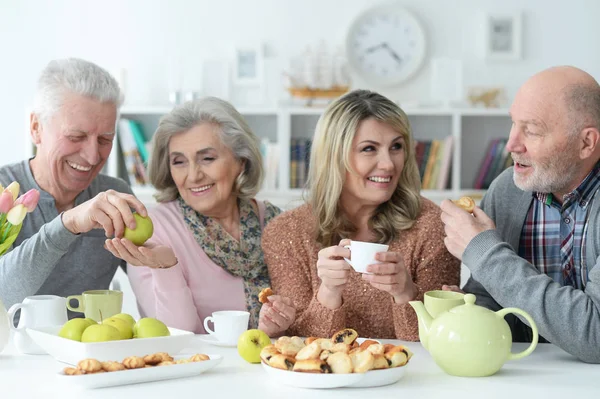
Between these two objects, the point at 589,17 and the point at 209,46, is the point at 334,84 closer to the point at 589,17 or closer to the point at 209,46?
the point at 209,46

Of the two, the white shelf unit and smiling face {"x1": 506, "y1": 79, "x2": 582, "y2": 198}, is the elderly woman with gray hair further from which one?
the white shelf unit

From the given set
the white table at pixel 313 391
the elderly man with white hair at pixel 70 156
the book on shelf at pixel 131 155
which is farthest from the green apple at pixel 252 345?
the book on shelf at pixel 131 155

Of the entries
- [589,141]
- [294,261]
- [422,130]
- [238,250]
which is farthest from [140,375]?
[422,130]

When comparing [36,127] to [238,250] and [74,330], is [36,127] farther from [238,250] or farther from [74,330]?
[74,330]

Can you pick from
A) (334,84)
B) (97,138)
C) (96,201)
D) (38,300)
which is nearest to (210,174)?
(97,138)

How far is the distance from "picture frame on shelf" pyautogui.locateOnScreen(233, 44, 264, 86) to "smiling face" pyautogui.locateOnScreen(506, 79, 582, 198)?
2758 millimetres

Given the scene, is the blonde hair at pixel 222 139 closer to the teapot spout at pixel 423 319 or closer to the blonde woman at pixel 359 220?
the blonde woman at pixel 359 220

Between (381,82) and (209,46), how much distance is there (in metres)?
1.02

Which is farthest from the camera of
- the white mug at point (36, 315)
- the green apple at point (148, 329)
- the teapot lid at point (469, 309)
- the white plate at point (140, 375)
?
the white mug at point (36, 315)

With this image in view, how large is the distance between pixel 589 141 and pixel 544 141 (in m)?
0.11

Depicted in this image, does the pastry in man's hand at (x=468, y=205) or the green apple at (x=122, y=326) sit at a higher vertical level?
the pastry in man's hand at (x=468, y=205)

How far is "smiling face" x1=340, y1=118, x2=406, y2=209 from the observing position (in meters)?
2.35

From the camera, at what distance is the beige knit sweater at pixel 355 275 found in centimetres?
223

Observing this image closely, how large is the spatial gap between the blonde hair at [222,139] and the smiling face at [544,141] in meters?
0.88
